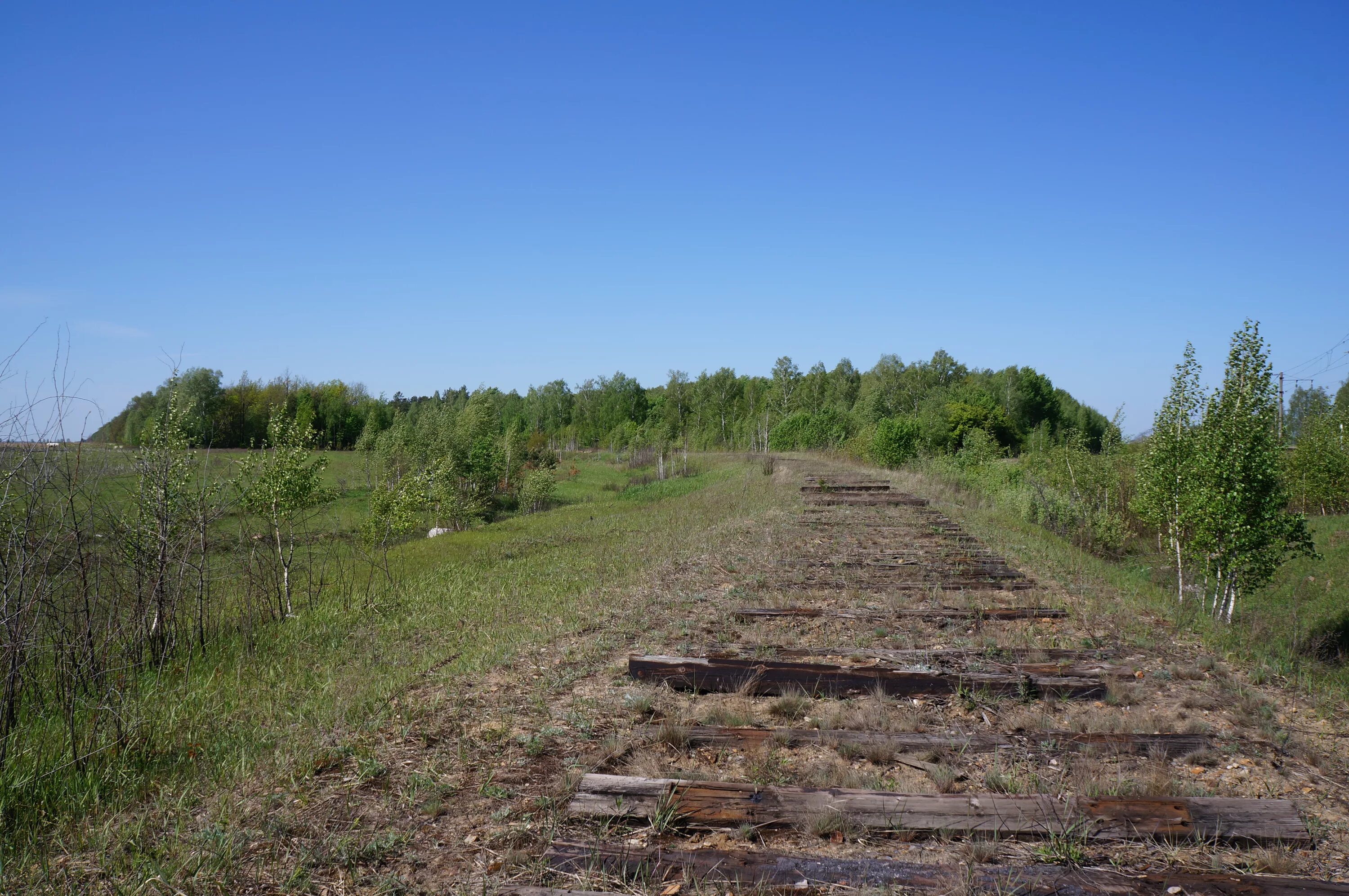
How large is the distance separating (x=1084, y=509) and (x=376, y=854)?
25563 millimetres

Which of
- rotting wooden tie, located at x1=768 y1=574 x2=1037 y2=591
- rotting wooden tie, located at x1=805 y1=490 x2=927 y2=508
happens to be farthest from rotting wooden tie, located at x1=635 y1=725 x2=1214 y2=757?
rotting wooden tie, located at x1=805 y1=490 x2=927 y2=508

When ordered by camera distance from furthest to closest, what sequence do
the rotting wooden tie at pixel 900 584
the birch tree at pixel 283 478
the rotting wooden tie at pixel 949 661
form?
1. the birch tree at pixel 283 478
2. the rotting wooden tie at pixel 900 584
3. the rotting wooden tie at pixel 949 661

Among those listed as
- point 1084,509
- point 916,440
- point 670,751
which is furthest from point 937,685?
point 916,440

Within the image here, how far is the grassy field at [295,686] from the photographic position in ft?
13.0

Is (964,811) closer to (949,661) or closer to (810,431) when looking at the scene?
(949,661)

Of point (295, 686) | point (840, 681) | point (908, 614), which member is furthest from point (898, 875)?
point (295, 686)

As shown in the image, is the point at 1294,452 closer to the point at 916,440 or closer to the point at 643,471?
the point at 916,440

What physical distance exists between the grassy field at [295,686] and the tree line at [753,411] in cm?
2051

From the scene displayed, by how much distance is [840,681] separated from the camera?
5.91 m

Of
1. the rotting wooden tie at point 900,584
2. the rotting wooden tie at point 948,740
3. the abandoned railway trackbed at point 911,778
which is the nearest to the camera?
the abandoned railway trackbed at point 911,778

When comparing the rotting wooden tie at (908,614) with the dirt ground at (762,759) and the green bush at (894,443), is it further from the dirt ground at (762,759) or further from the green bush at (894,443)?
the green bush at (894,443)

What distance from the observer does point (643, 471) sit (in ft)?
206

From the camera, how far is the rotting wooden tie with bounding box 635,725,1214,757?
4.68 meters

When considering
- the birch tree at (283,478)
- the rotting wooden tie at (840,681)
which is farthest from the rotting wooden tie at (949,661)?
the birch tree at (283,478)
